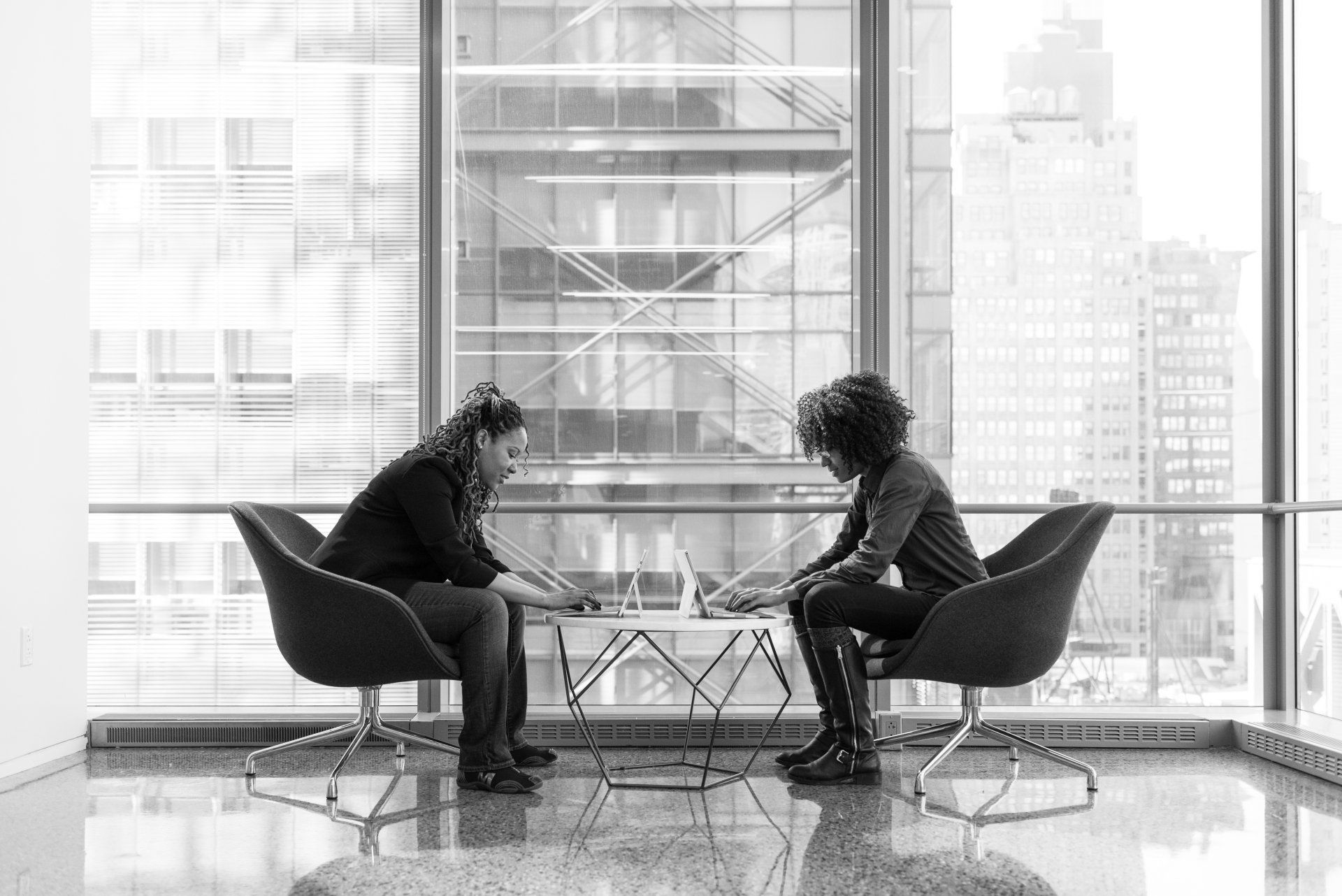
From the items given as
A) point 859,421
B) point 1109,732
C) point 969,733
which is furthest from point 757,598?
point 1109,732

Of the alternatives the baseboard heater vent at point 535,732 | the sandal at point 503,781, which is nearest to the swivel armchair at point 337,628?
the sandal at point 503,781

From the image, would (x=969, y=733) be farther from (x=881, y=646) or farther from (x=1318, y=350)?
(x=1318, y=350)

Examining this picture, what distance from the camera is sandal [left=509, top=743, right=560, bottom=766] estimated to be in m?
2.96

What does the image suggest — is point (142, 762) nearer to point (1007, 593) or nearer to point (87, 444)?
point (87, 444)

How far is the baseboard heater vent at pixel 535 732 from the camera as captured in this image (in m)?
3.28

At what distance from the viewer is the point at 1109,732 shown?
3289 millimetres

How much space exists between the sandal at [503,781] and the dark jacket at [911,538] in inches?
32.3

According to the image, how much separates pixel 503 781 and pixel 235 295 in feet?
6.16

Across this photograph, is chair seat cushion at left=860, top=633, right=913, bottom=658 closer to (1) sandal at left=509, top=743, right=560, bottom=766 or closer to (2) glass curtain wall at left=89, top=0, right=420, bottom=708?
(1) sandal at left=509, top=743, right=560, bottom=766

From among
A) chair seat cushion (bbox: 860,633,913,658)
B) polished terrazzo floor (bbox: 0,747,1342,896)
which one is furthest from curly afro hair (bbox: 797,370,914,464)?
polished terrazzo floor (bbox: 0,747,1342,896)

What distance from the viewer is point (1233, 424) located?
373cm

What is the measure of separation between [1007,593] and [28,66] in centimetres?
289

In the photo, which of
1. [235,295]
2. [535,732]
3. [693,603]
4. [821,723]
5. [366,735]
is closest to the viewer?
[693,603]

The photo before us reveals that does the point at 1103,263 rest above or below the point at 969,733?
above
